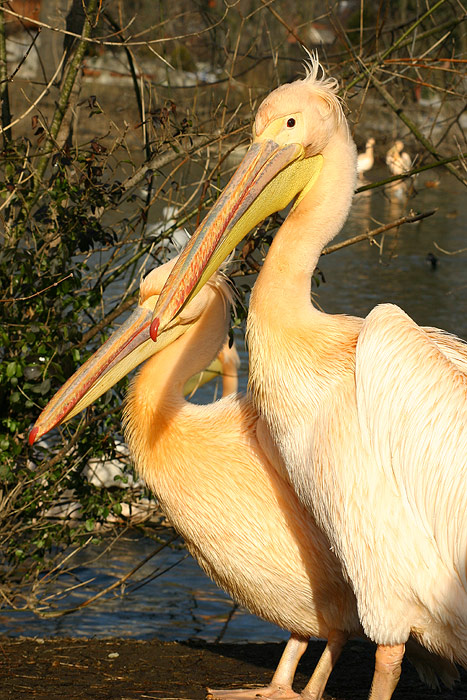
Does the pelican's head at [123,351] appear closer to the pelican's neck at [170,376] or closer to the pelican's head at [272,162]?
the pelican's neck at [170,376]

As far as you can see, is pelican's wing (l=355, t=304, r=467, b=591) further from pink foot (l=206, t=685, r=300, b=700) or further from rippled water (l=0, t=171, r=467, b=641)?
rippled water (l=0, t=171, r=467, b=641)

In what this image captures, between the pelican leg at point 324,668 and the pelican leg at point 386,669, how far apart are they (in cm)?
45

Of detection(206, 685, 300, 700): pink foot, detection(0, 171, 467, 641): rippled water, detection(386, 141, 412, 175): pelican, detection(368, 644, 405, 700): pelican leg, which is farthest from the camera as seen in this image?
detection(386, 141, 412, 175): pelican

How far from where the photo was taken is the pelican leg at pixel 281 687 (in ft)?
11.1

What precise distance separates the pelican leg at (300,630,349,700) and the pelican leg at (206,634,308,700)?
81mm

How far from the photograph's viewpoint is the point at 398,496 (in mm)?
2717

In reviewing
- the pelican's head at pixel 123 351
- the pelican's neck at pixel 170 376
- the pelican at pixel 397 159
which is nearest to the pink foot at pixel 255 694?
the pelican's neck at pixel 170 376

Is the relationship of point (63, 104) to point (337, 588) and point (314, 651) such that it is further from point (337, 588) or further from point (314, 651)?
point (314, 651)

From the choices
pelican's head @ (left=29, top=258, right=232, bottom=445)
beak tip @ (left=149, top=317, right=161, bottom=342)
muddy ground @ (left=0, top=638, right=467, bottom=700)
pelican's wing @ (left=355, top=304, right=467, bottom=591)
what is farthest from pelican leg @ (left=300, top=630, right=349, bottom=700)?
beak tip @ (left=149, top=317, right=161, bottom=342)

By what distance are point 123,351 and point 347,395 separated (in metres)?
0.97

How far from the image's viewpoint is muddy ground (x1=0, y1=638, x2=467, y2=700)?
134 inches

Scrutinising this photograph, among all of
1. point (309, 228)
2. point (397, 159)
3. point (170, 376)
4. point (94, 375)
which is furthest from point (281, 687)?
point (397, 159)

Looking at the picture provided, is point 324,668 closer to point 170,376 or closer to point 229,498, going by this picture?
point 229,498

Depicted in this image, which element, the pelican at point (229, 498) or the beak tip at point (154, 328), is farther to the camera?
the pelican at point (229, 498)
